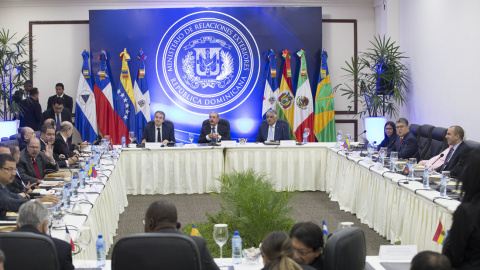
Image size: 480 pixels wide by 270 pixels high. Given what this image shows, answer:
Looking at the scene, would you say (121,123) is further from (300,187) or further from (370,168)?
(370,168)

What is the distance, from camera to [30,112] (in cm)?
971

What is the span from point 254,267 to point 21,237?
121 cm

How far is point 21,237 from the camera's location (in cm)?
233

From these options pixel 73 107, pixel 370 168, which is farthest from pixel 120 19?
pixel 370 168

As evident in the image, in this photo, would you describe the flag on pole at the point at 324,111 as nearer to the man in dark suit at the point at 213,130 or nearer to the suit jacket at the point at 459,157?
the man in dark suit at the point at 213,130

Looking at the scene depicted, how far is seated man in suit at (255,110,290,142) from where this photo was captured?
866 cm

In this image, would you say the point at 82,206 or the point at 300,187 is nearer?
the point at 82,206

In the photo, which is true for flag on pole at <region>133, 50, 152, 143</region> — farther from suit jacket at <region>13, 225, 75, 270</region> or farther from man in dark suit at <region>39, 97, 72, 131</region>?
suit jacket at <region>13, 225, 75, 270</region>

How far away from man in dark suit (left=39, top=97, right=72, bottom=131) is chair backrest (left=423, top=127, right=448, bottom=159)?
562cm

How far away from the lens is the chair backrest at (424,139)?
294 inches

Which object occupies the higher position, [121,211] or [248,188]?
[248,188]

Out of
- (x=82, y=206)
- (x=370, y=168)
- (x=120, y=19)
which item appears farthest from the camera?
(x=120, y=19)

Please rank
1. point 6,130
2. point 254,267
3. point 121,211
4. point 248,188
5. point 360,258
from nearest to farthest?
point 360,258 → point 254,267 → point 248,188 → point 121,211 → point 6,130

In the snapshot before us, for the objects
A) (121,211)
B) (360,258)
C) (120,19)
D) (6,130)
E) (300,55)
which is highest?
(120,19)
